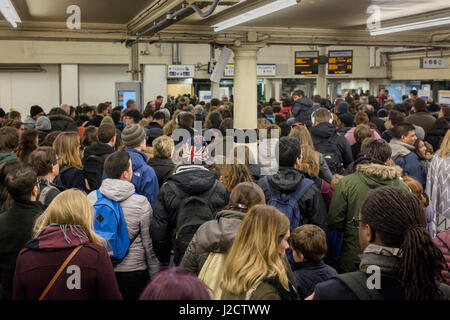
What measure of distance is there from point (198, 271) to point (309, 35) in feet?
32.3

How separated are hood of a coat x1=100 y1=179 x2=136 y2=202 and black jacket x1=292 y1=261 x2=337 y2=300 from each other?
1.32 meters

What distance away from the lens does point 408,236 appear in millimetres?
1943

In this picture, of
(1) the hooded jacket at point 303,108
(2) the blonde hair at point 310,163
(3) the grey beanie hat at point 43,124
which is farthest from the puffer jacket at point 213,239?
(1) the hooded jacket at point 303,108

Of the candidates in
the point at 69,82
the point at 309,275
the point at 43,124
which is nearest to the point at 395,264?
the point at 309,275

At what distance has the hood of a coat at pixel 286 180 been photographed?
148 inches

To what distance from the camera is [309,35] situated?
11773 mm

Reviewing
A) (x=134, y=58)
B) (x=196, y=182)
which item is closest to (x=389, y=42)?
(x=134, y=58)

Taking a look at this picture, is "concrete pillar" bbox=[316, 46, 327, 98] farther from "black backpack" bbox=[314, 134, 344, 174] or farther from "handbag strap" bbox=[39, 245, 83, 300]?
"handbag strap" bbox=[39, 245, 83, 300]

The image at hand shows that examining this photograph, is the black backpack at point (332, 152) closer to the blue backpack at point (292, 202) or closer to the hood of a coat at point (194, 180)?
the blue backpack at point (292, 202)

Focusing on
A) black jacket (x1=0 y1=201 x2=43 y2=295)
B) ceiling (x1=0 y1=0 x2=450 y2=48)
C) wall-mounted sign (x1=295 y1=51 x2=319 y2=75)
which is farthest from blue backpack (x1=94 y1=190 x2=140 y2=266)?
wall-mounted sign (x1=295 y1=51 x2=319 y2=75)

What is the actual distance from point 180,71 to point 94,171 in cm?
1298

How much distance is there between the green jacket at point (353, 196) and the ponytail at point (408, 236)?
173 cm

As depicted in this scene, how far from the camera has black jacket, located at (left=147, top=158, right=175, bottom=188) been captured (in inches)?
202

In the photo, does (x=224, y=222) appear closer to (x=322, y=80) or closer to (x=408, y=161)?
(x=408, y=161)
